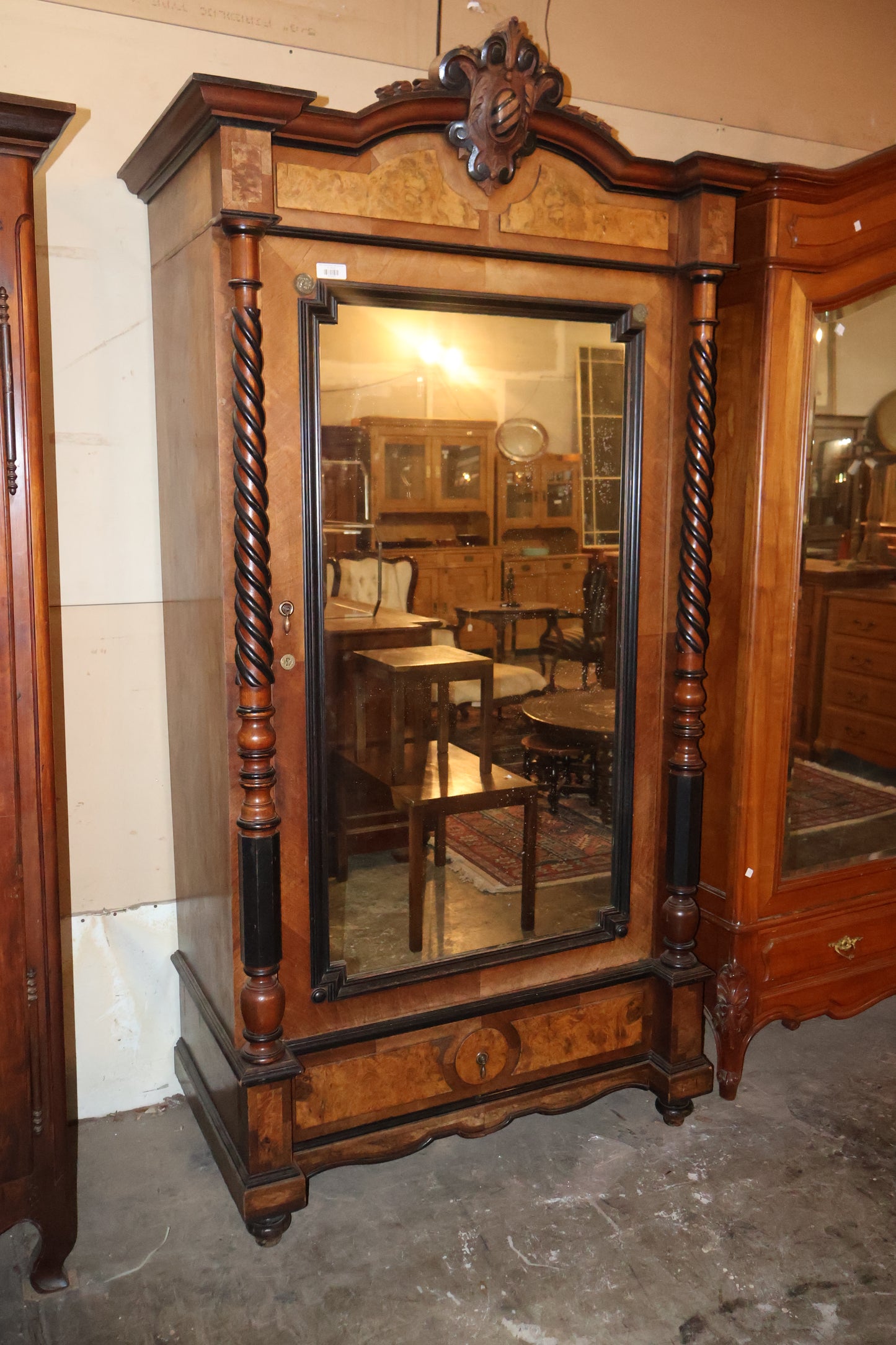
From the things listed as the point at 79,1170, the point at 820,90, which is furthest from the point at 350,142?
the point at 79,1170

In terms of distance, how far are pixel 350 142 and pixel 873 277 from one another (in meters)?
1.32

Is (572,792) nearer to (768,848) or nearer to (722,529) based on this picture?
(768,848)

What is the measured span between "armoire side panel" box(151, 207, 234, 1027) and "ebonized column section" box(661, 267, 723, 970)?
1018 mm

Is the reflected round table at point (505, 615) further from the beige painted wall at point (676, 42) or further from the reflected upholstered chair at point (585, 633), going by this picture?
the beige painted wall at point (676, 42)

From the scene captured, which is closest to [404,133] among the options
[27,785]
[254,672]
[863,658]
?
[254,672]

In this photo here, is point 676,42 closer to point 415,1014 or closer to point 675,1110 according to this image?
point 415,1014

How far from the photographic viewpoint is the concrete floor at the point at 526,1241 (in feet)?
6.18

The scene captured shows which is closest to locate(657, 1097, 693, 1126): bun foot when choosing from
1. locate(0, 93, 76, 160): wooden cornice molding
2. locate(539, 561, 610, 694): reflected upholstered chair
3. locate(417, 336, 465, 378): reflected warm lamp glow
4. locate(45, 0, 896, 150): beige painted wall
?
locate(539, 561, 610, 694): reflected upholstered chair

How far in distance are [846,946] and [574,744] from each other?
100 centimetres

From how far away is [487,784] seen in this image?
2258mm

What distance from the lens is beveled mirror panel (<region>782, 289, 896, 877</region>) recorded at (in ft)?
8.23

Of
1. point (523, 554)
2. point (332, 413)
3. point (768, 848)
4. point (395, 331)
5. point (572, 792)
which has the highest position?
point (395, 331)

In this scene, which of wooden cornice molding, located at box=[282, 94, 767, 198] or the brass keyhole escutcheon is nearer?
wooden cornice molding, located at box=[282, 94, 767, 198]

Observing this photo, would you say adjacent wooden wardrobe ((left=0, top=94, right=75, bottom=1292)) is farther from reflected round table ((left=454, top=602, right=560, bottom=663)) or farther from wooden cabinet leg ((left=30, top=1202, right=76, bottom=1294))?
reflected round table ((left=454, top=602, right=560, bottom=663))
